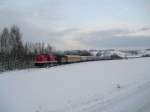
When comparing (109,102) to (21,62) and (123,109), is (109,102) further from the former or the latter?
(21,62)

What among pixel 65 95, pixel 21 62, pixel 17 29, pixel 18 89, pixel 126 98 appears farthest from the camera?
pixel 17 29

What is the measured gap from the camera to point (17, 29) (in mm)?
77688

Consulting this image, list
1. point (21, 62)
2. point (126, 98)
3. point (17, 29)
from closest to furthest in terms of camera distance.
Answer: point (126, 98), point (21, 62), point (17, 29)

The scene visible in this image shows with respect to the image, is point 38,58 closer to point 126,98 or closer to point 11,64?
point 11,64

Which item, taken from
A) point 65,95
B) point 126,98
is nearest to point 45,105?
point 65,95

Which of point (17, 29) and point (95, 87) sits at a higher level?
point (17, 29)

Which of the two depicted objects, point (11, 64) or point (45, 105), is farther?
point (11, 64)

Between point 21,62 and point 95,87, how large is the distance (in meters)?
29.2

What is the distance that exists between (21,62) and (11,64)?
3.39m

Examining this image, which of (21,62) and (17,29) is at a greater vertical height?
(17,29)

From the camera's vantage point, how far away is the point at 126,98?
11055 mm

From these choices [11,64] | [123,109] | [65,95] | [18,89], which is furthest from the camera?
[11,64]

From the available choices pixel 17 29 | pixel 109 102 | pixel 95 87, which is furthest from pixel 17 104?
pixel 17 29

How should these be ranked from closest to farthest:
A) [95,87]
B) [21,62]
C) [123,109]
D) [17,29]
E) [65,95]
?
[123,109]
[65,95]
[95,87]
[21,62]
[17,29]
